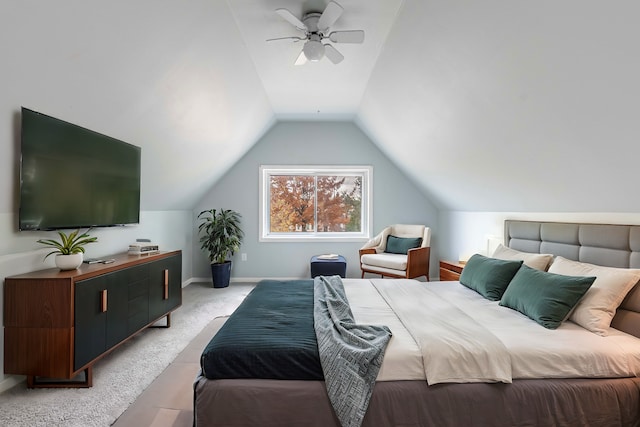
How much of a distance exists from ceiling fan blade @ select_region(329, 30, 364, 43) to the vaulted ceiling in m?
0.20

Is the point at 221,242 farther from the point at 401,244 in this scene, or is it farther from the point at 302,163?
the point at 401,244

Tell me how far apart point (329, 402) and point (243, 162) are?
4604 mm

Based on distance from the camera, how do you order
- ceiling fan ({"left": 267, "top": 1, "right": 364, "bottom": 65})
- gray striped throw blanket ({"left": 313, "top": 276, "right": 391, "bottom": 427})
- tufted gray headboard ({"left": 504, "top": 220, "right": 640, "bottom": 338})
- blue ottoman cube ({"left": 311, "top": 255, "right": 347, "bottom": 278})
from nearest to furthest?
1. gray striped throw blanket ({"left": 313, "top": 276, "right": 391, "bottom": 427})
2. tufted gray headboard ({"left": 504, "top": 220, "right": 640, "bottom": 338})
3. ceiling fan ({"left": 267, "top": 1, "right": 364, "bottom": 65})
4. blue ottoman cube ({"left": 311, "top": 255, "right": 347, "bottom": 278})

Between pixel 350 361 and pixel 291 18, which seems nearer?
pixel 350 361

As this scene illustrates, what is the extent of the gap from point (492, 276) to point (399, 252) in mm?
2421

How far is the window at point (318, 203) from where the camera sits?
5730 millimetres

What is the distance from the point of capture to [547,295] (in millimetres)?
2047

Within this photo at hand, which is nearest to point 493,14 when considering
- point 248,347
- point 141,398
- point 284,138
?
point 248,347

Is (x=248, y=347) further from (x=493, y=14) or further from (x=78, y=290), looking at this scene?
(x=493, y=14)

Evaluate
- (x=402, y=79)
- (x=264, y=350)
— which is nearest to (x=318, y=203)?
(x=402, y=79)

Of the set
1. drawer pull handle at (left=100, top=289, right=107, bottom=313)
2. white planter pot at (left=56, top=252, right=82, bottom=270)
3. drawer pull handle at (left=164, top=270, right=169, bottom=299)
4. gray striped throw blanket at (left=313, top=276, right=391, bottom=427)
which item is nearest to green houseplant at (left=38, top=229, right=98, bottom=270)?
white planter pot at (left=56, top=252, right=82, bottom=270)

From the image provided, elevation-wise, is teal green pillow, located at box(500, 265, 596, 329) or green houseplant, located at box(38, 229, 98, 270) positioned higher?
green houseplant, located at box(38, 229, 98, 270)

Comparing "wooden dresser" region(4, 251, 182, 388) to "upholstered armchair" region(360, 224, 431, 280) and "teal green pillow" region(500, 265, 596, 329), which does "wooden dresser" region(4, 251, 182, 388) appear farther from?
"upholstered armchair" region(360, 224, 431, 280)

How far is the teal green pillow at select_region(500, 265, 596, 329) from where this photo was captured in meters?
1.97
